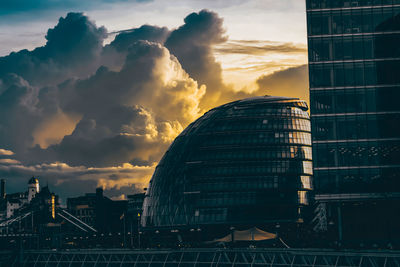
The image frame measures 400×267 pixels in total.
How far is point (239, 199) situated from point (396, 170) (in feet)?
183

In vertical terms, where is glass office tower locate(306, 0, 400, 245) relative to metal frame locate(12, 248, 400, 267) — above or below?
above

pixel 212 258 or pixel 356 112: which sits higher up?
pixel 356 112

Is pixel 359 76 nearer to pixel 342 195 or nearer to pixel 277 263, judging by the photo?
pixel 342 195

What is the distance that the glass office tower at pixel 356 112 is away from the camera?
14675cm

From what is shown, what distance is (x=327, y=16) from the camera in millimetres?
152625

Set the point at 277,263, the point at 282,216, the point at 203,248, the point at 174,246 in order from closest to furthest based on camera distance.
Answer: the point at 277,263
the point at 203,248
the point at 174,246
the point at 282,216

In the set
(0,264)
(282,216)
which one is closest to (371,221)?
(282,216)

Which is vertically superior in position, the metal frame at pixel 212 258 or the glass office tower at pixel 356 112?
the glass office tower at pixel 356 112

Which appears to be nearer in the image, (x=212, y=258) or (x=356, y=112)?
(x=356, y=112)

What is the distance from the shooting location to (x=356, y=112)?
14988cm

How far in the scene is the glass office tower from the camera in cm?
14675

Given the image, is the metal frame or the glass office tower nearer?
the metal frame

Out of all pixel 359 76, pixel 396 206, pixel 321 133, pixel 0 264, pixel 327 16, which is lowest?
pixel 0 264

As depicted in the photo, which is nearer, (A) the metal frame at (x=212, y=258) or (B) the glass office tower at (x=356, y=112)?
(A) the metal frame at (x=212, y=258)
